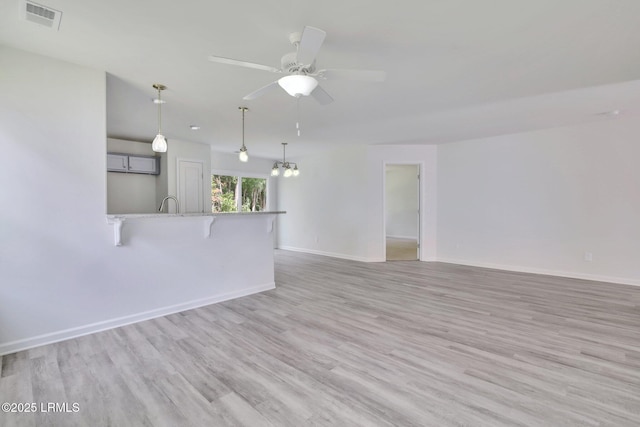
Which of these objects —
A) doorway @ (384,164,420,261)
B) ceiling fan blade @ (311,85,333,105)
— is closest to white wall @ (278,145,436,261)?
doorway @ (384,164,420,261)

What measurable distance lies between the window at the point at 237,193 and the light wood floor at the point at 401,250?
3803mm

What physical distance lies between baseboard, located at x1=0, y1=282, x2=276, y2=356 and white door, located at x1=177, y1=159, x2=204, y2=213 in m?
3.08

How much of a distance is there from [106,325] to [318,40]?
325cm

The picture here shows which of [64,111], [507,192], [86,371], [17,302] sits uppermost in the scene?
[64,111]

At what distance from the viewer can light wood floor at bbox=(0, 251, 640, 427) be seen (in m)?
1.77

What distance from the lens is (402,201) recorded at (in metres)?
10.7

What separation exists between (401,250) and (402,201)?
3.01 metres

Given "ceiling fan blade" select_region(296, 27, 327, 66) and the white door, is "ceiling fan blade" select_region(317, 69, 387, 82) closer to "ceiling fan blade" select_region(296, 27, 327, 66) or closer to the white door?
"ceiling fan blade" select_region(296, 27, 327, 66)

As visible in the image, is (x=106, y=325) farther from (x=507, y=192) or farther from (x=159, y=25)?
(x=507, y=192)

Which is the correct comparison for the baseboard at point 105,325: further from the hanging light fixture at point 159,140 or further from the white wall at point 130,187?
the white wall at point 130,187

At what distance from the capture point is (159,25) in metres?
2.21

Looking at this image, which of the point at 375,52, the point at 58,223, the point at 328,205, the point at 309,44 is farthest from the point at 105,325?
the point at 328,205

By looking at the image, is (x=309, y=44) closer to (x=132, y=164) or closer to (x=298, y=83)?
(x=298, y=83)

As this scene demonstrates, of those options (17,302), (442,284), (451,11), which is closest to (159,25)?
(451,11)
